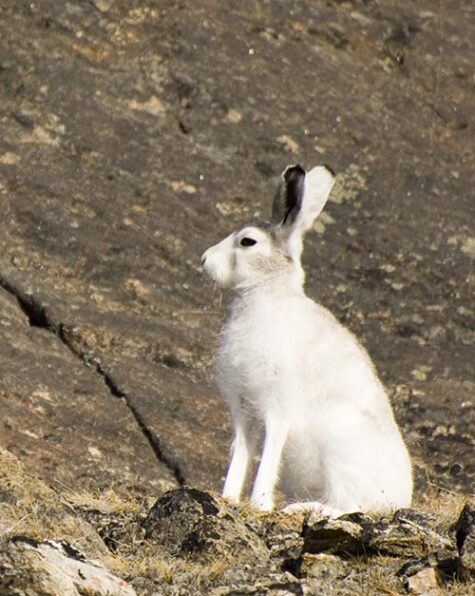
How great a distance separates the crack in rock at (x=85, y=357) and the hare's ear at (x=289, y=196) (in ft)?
14.1

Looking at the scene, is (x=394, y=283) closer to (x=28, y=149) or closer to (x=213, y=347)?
(x=213, y=347)

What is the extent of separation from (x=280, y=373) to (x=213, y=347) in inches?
249

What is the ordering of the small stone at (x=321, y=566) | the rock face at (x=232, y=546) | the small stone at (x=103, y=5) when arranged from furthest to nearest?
the small stone at (x=103, y=5) → the small stone at (x=321, y=566) → the rock face at (x=232, y=546)

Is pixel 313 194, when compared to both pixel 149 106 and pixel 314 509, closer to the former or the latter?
pixel 314 509

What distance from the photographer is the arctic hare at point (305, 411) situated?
1383 centimetres

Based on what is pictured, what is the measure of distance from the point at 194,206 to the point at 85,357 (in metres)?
3.47

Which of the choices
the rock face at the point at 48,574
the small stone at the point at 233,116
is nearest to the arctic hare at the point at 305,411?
the rock face at the point at 48,574

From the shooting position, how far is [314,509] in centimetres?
1325

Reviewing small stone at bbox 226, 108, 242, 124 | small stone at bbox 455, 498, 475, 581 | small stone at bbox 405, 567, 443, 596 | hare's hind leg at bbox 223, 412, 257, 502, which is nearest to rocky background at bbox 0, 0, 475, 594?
small stone at bbox 226, 108, 242, 124

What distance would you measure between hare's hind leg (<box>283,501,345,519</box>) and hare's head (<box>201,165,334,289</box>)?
6.66 ft

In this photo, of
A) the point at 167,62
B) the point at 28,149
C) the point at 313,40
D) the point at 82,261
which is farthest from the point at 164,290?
the point at 313,40

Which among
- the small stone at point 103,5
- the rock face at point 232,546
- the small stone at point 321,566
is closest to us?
the rock face at point 232,546

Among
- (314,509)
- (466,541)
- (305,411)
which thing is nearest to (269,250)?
(305,411)

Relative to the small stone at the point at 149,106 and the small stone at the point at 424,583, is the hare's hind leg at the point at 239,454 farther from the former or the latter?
the small stone at the point at 149,106
